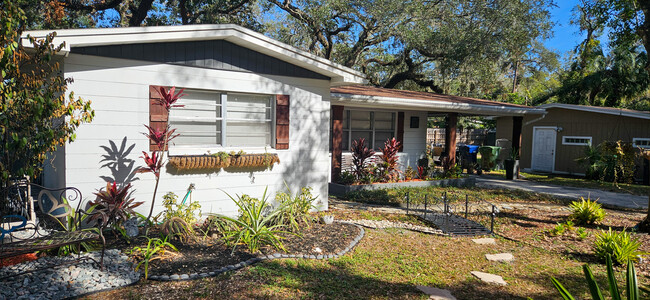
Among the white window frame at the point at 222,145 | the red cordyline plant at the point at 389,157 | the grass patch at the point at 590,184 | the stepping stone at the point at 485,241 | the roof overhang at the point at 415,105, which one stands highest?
the roof overhang at the point at 415,105

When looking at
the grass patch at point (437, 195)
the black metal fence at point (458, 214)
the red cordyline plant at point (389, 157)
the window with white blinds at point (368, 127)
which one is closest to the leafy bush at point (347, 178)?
the grass patch at point (437, 195)

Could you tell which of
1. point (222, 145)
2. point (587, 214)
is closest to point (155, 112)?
point (222, 145)

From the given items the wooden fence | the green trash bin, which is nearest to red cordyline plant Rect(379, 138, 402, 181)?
the green trash bin

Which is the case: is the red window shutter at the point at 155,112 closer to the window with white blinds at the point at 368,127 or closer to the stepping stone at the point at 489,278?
the stepping stone at the point at 489,278

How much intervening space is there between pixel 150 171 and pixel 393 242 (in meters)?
3.83

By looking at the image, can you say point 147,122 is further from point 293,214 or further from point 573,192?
point 573,192

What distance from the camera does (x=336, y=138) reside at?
1005cm

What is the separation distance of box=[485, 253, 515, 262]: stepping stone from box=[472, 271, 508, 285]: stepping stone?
2.16 feet

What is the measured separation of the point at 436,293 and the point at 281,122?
4205mm

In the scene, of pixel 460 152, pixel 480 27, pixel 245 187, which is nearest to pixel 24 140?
pixel 245 187

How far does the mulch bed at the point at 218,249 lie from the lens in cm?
432

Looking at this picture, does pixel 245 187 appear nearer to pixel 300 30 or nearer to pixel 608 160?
pixel 608 160

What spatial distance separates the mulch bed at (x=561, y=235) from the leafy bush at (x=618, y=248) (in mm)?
A: 140

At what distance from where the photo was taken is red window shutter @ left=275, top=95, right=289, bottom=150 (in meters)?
7.11
